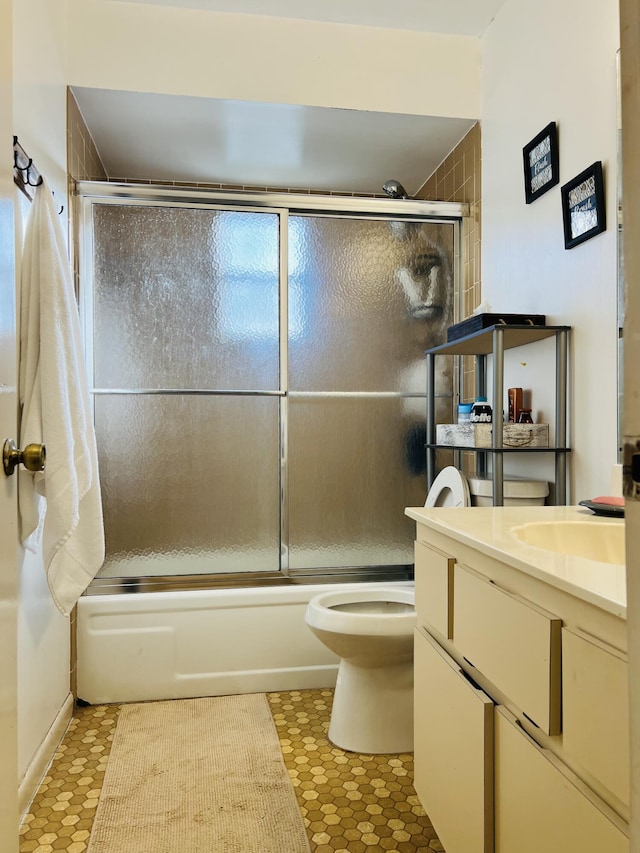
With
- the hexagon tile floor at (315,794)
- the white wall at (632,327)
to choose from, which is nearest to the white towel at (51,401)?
the hexagon tile floor at (315,794)

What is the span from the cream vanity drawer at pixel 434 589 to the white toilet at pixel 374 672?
414 mm

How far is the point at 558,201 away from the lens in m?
1.89

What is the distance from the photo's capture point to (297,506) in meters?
2.53

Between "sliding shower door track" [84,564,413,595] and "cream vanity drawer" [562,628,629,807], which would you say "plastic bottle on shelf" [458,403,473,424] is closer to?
"sliding shower door track" [84,564,413,595]

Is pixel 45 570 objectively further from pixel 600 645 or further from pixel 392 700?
pixel 600 645

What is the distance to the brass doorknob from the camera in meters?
1.00

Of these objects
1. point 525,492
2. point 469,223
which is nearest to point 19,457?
point 525,492

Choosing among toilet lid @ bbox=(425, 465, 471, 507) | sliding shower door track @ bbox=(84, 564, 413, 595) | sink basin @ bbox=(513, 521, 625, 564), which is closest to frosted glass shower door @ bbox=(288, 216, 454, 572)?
sliding shower door track @ bbox=(84, 564, 413, 595)

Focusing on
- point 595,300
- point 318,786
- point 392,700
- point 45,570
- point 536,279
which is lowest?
point 318,786

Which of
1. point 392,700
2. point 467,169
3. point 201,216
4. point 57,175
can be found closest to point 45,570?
point 392,700

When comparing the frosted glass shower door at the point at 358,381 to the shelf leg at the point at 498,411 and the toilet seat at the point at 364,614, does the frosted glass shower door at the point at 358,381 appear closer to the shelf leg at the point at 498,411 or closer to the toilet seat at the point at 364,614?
the toilet seat at the point at 364,614

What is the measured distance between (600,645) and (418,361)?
192cm

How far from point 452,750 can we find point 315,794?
2.21 ft

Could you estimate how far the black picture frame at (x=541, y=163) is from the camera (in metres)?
1.89
